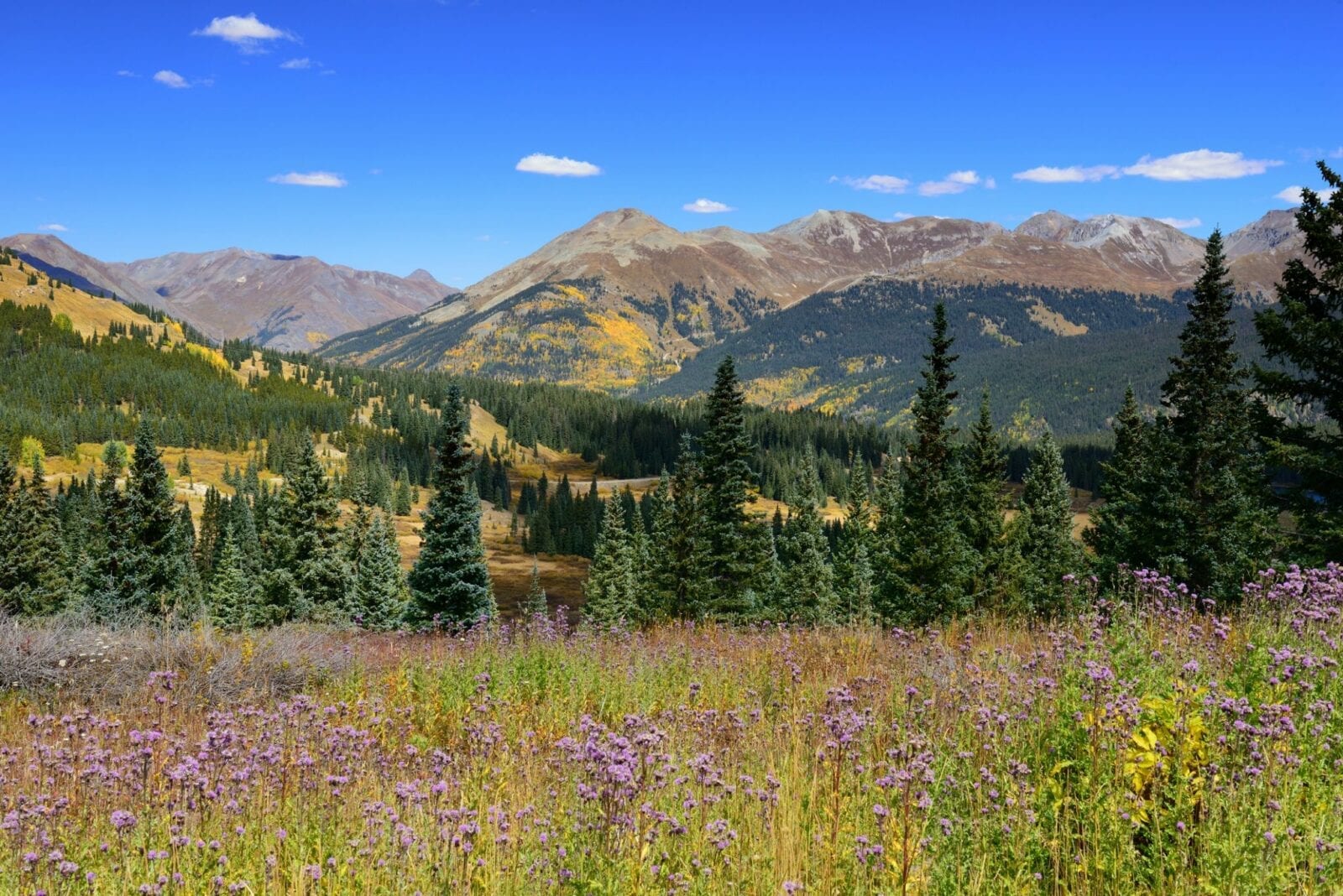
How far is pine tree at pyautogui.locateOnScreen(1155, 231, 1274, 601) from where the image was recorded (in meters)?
25.4

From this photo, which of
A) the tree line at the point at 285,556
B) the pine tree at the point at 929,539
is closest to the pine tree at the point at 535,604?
the tree line at the point at 285,556

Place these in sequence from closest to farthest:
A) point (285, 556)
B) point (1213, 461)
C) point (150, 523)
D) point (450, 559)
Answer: point (1213, 461), point (450, 559), point (285, 556), point (150, 523)

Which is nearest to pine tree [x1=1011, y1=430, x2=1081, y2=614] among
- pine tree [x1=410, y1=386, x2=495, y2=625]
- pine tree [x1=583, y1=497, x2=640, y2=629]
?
pine tree [x1=410, y1=386, x2=495, y2=625]

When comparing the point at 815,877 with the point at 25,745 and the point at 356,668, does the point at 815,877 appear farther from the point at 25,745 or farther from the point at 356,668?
the point at 356,668

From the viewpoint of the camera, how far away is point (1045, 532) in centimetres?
4478

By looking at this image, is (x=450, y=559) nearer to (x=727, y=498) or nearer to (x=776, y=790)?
(x=727, y=498)

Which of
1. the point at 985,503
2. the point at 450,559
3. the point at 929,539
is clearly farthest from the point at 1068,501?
the point at 450,559

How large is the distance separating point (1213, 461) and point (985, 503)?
1174 centimetres

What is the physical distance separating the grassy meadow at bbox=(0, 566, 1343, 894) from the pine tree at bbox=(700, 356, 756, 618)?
3048cm

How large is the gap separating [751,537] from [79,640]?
3101 cm

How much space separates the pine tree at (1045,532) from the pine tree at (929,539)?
5405 mm

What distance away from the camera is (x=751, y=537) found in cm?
3966

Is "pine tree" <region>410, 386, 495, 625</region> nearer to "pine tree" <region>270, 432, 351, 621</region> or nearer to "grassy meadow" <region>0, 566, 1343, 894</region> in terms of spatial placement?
"pine tree" <region>270, 432, 351, 621</region>

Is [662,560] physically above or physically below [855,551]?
above
